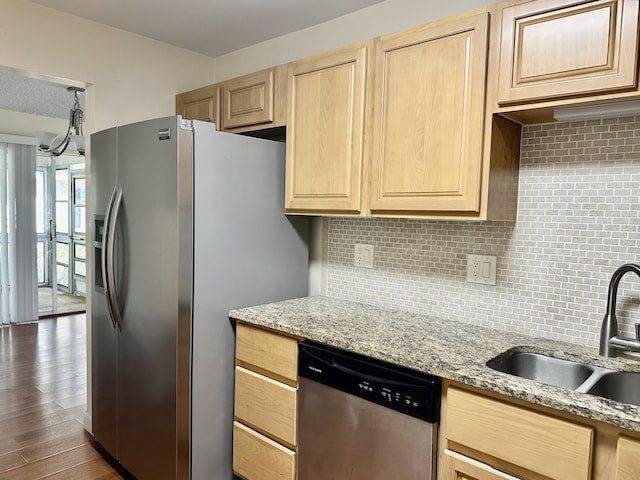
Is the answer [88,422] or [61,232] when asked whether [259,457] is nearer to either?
[88,422]

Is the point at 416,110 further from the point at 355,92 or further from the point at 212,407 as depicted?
the point at 212,407

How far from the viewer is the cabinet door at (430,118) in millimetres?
1535

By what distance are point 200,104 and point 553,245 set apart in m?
2.02

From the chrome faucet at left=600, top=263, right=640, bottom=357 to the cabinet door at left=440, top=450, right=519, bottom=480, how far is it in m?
0.57

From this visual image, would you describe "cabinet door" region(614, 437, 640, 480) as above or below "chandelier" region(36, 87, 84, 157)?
below

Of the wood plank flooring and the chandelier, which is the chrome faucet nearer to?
the wood plank flooring

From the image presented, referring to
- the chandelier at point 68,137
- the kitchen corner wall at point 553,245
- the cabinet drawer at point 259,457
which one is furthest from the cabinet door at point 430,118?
the chandelier at point 68,137

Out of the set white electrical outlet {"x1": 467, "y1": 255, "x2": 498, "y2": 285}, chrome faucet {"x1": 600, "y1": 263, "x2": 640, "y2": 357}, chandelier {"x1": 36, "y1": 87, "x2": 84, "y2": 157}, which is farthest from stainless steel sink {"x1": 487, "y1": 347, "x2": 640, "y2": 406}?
chandelier {"x1": 36, "y1": 87, "x2": 84, "y2": 157}

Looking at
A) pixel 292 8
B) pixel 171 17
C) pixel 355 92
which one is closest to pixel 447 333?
pixel 355 92

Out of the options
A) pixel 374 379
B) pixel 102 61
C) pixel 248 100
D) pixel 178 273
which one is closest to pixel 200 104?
pixel 248 100

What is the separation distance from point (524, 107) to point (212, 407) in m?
1.74

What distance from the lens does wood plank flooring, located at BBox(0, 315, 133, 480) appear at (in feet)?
7.47

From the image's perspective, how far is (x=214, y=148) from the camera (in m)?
1.90

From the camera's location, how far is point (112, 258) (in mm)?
2121
